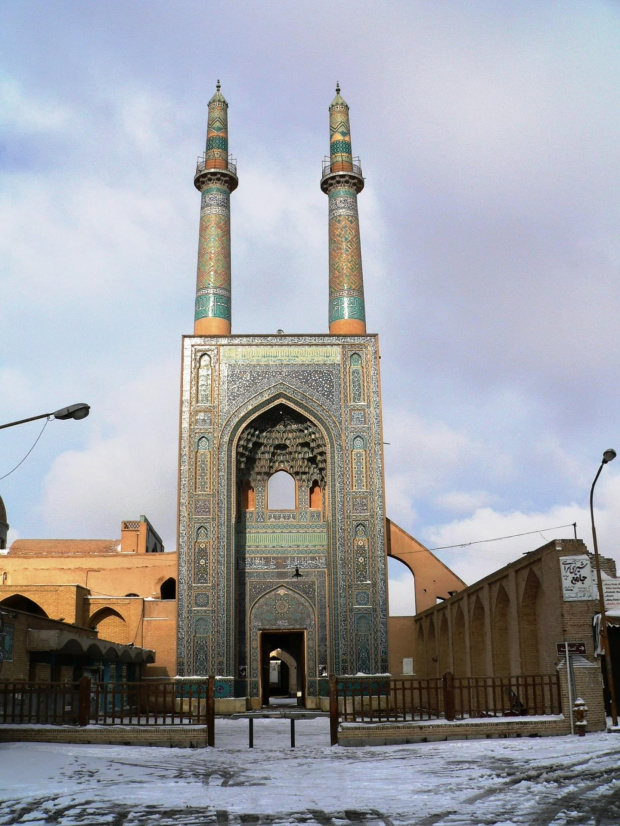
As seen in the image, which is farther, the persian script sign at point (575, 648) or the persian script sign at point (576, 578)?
the persian script sign at point (576, 578)

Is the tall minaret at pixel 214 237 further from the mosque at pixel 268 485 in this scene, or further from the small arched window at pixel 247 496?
the small arched window at pixel 247 496

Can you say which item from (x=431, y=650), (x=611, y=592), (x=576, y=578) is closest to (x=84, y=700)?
(x=576, y=578)

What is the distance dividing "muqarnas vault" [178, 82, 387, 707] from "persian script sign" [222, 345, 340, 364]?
30 mm

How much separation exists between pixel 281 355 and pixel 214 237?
4.46 m

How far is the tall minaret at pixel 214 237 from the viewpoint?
92.8 feet

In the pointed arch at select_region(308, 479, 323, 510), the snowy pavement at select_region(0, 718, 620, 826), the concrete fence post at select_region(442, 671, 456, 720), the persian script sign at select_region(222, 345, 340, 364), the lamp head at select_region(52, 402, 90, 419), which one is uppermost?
the persian script sign at select_region(222, 345, 340, 364)

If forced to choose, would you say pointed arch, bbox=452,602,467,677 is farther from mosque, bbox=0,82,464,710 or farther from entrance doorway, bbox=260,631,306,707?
entrance doorway, bbox=260,631,306,707

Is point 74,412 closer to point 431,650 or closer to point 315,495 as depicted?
point 315,495

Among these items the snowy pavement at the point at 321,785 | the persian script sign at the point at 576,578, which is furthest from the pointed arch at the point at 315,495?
the snowy pavement at the point at 321,785

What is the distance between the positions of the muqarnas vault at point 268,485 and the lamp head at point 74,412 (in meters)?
15.9

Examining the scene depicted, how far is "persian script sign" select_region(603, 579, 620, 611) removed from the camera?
15766 millimetres

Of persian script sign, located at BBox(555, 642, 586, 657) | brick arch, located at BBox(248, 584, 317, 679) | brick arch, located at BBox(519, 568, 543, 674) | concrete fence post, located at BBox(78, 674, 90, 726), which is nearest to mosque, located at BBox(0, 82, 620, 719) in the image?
brick arch, located at BBox(248, 584, 317, 679)

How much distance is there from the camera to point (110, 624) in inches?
1105

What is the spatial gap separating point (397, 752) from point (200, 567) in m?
13.9
